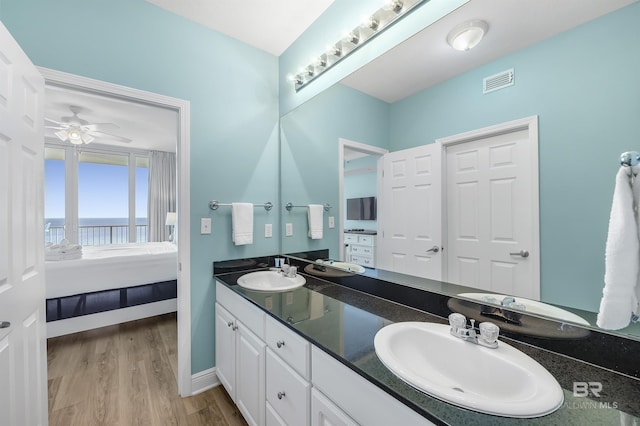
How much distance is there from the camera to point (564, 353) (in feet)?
2.68

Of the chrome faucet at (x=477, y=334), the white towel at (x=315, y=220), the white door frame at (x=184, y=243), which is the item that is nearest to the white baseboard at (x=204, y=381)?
the white door frame at (x=184, y=243)

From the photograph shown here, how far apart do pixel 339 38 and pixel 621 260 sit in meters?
1.69

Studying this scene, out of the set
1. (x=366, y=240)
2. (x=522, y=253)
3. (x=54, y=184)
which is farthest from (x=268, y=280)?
(x=54, y=184)

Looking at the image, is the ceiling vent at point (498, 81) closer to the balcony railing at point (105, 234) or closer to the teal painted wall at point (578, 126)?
the teal painted wall at point (578, 126)

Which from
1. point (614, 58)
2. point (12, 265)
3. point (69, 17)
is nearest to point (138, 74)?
point (69, 17)

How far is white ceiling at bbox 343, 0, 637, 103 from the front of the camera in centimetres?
81

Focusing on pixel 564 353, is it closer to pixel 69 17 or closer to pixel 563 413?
pixel 563 413

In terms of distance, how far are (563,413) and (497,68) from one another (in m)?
1.01

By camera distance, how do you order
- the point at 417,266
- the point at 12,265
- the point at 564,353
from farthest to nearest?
1. the point at 417,266
2. the point at 12,265
3. the point at 564,353

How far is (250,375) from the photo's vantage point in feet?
4.70

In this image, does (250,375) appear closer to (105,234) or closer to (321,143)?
(321,143)

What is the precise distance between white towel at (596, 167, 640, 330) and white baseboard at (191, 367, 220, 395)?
7.00 ft

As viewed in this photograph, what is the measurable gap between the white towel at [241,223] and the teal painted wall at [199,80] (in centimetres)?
8

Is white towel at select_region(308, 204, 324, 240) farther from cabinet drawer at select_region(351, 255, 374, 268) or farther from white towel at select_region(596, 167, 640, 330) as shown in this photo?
white towel at select_region(596, 167, 640, 330)
